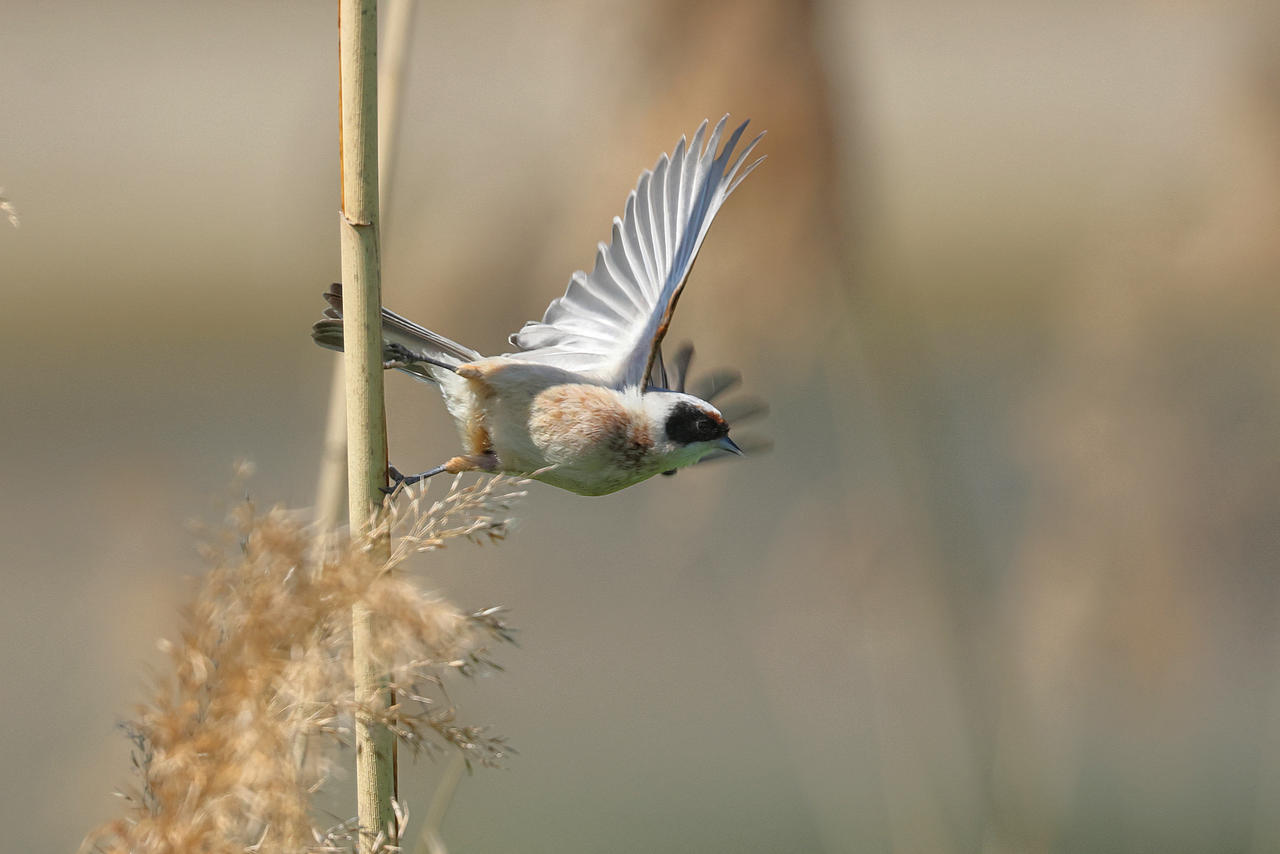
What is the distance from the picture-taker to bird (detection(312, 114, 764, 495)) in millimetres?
2154

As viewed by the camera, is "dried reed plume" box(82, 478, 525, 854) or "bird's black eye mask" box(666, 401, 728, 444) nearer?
"dried reed plume" box(82, 478, 525, 854)

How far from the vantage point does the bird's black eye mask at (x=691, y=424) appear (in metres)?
2.31

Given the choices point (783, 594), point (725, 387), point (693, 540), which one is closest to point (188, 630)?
point (725, 387)

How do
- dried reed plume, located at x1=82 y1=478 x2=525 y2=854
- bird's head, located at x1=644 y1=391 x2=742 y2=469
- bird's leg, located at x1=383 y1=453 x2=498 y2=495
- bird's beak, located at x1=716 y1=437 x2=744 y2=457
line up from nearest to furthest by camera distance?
dried reed plume, located at x1=82 y1=478 x2=525 y2=854
bird's leg, located at x1=383 y1=453 x2=498 y2=495
bird's head, located at x1=644 y1=391 x2=742 y2=469
bird's beak, located at x1=716 y1=437 x2=744 y2=457

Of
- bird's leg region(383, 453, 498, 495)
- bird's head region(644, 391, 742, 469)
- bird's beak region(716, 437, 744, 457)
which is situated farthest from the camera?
bird's beak region(716, 437, 744, 457)

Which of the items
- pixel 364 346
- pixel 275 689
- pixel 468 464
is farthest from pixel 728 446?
pixel 275 689

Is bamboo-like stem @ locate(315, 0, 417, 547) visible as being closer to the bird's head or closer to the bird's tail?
the bird's tail

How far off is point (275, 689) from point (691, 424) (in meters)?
1.40

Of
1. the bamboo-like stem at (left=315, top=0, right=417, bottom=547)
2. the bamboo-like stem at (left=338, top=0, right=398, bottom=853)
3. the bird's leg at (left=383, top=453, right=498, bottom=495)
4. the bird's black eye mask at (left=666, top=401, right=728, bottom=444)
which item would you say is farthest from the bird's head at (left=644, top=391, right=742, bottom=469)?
the bamboo-like stem at (left=338, top=0, right=398, bottom=853)

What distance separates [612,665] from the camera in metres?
6.48

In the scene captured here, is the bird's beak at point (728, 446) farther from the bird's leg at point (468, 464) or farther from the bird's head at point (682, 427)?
the bird's leg at point (468, 464)

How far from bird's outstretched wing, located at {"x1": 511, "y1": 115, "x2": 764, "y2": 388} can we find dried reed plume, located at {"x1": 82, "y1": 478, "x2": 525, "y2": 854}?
1.13 m

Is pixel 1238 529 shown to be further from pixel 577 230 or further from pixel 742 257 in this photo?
pixel 577 230

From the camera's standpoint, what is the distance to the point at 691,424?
91.7 inches
